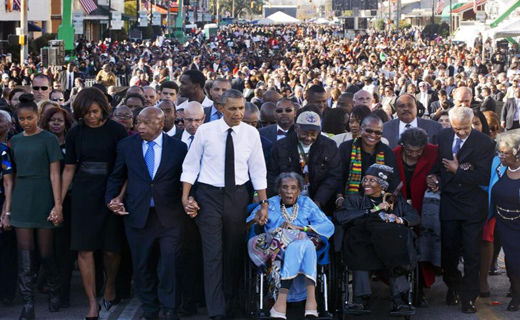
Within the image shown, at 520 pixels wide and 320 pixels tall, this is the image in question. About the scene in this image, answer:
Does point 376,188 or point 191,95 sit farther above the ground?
point 191,95

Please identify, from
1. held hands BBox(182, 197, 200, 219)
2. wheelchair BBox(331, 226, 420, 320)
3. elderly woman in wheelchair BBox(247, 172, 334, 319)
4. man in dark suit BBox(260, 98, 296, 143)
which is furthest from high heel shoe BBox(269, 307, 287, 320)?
man in dark suit BBox(260, 98, 296, 143)

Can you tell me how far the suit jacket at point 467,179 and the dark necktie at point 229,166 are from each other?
6.76ft

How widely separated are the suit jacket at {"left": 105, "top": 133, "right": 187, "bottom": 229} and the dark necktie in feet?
1.49

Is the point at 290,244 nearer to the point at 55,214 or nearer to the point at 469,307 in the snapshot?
the point at 469,307

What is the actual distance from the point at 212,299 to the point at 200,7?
151300 millimetres

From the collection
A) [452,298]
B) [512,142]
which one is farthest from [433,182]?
[452,298]

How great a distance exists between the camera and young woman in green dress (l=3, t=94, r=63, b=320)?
352 inches

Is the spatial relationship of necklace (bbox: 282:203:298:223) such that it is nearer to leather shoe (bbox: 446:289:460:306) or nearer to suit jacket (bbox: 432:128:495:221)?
suit jacket (bbox: 432:128:495:221)

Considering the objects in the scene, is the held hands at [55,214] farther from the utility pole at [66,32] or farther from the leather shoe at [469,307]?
the utility pole at [66,32]

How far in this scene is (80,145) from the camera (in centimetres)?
888

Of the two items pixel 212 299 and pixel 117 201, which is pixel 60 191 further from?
pixel 212 299

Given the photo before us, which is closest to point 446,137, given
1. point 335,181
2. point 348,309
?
point 335,181

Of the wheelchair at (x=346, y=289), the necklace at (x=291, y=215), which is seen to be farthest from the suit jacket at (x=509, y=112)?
the necklace at (x=291, y=215)

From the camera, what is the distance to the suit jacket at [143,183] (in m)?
8.80
